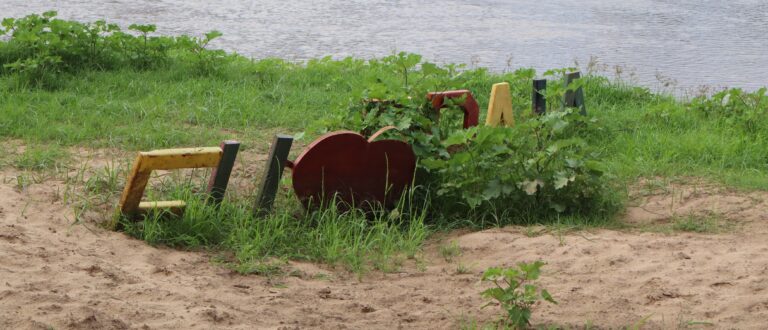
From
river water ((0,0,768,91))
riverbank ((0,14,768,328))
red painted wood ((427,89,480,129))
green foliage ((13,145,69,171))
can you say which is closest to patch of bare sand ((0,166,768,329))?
riverbank ((0,14,768,328))

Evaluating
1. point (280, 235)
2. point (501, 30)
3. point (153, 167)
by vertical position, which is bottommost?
point (501, 30)

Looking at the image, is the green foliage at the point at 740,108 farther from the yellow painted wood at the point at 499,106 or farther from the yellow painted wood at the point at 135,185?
the yellow painted wood at the point at 135,185

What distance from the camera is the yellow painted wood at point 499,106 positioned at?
6.04m

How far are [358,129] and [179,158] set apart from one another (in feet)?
3.73

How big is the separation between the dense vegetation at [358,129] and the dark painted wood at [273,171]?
0.09m

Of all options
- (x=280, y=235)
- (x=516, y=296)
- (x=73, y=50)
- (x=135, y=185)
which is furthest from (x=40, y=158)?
(x=516, y=296)

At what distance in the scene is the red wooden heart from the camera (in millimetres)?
5148

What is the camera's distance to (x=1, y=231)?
4348mm

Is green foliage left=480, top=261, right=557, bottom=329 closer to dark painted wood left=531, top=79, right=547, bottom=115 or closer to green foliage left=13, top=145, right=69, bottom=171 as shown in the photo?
green foliage left=13, top=145, right=69, bottom=171

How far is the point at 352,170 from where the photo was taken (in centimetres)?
528

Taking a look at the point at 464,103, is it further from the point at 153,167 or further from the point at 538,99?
the point at 153,167

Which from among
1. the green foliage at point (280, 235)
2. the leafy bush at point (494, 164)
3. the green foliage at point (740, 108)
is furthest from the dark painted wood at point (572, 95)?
the green foliage at point (280, 235)

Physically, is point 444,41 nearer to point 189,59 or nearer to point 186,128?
point 189,59

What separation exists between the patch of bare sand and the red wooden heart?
494mm
